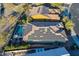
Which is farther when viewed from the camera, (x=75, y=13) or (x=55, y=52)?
(x=75, y=13)

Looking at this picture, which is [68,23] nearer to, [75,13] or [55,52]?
[75,13]

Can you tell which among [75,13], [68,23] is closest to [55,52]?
[68,23]

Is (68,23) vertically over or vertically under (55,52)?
over

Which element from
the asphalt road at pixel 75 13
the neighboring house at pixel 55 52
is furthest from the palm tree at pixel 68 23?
the neighboring house at pixel 55 52

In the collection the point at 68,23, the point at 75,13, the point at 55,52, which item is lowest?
the point at 55,52

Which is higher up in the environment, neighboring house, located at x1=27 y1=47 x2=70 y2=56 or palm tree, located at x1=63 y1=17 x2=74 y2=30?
palm tree, located at x1=63 y1=17 x2=74 y2=30

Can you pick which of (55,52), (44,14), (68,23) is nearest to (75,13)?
(68,23)

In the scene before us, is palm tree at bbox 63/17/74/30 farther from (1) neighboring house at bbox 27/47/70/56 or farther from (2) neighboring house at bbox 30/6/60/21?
(1) neighboring house at bbox 27/47/70/56

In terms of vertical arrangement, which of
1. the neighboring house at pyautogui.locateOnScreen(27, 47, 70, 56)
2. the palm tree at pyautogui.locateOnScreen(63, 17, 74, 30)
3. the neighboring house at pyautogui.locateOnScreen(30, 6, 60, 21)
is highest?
the neighboring house at pyautogui.locateOnScreen(30, 6, 60, 21)

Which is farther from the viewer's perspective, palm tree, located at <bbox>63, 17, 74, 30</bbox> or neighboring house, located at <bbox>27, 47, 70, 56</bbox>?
palm tree, located at <bbox>63, 17, 74, 30</bbox>

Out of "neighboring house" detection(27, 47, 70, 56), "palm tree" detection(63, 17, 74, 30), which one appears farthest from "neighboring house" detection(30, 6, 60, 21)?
"neighboring house" detection(27, 47, 70, 56)

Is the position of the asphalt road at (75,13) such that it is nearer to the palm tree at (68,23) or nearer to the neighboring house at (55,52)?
the palm tree at (68,23)

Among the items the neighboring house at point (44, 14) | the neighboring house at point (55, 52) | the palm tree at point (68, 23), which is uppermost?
the neighboring house at point (44, 14)

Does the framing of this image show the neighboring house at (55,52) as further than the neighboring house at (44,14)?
No
